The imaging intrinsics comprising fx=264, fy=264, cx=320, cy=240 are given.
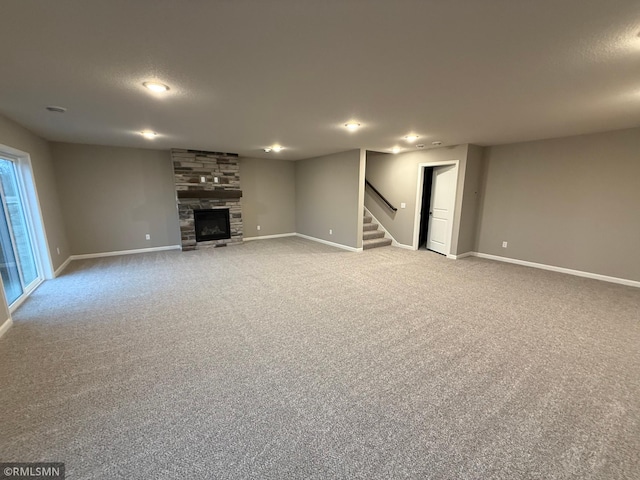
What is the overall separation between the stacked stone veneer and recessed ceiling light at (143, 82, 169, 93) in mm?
4045

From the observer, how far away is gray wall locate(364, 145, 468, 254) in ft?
18.4

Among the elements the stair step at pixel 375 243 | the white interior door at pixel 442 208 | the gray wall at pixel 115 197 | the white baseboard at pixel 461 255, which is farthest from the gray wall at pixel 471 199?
the gray wall at pixel 115 197

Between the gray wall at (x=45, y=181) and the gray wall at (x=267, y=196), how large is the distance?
3761mm

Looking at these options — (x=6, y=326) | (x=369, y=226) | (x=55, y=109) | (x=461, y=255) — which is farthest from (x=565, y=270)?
(x=6, y=326)

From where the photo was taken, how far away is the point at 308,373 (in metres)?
2.19

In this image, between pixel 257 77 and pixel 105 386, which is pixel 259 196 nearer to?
pixel 257 77

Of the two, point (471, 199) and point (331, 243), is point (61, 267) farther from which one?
point (471, 199)

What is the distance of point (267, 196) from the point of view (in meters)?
7.83

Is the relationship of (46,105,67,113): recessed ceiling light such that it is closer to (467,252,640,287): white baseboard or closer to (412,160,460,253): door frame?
(412,160,460,253): door frame

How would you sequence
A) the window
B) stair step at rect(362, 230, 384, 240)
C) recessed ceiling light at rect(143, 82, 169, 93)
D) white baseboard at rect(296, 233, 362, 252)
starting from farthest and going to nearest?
stair step at rect(362, 230, 384, 240), white baseboard at rect(296, 233, 362, 252), the window, recessed ceiling light at rect(143, 82, 169, 93)

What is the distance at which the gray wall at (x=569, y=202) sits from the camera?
4078 millimetres

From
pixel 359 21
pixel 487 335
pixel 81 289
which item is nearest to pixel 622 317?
pixel 487 335

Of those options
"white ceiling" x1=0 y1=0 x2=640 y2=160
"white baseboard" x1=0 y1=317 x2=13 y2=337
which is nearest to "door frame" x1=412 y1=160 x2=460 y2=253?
"white ceiling" x1=0 y1=0 x2=640 y2=160

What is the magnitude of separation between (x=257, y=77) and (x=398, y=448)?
2.83m
